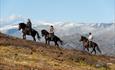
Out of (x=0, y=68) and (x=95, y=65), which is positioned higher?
(x=0, y=68)

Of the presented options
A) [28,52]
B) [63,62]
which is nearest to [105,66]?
[63,62]

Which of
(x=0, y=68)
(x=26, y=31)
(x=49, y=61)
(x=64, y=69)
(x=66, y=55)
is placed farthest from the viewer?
(x=26, y=31)

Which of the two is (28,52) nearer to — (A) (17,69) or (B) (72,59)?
(B) (72,59)

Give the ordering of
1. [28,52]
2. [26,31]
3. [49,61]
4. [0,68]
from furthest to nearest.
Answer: [26,31]
[28,52]
[49,61]
[0,68]

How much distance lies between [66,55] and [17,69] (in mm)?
21386

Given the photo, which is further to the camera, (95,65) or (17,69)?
(95,65)

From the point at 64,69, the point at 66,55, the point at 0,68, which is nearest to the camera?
the point at 0,68

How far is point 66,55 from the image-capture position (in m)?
58.0

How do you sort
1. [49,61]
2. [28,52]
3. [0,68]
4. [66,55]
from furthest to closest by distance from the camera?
1. [66,55]
2. [28,52]
3. [49,61]
4. [0,68]

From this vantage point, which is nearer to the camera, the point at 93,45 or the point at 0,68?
the point at 0,68

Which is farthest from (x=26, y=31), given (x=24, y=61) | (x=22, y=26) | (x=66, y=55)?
(x=24, y=61)

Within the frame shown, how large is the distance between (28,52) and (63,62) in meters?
5.25

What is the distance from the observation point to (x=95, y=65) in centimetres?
5409

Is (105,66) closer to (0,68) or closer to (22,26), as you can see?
(0,68)
